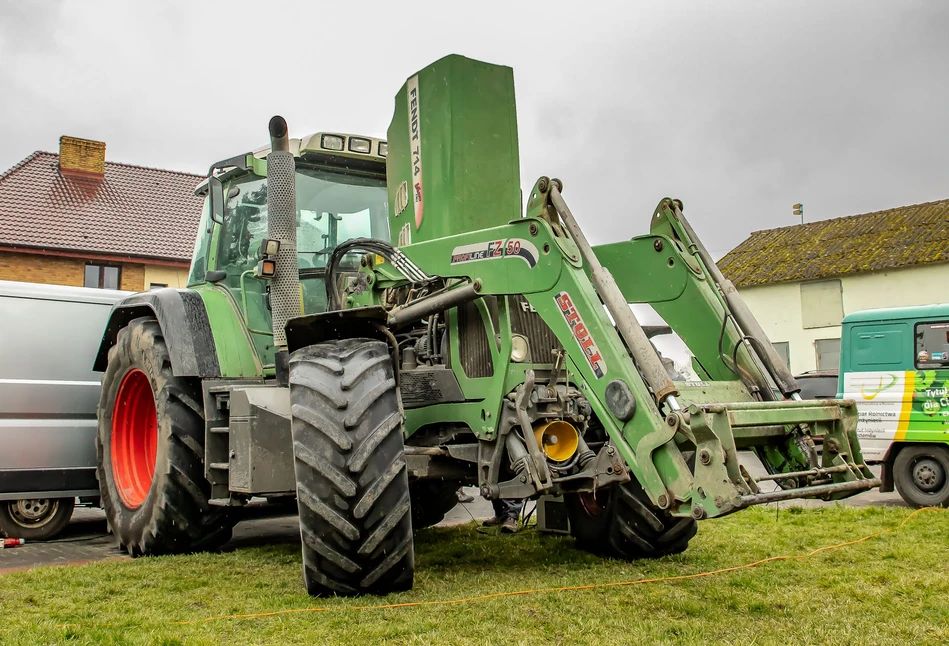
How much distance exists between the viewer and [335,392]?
4.95 m

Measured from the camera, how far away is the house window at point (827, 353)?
27.6 m

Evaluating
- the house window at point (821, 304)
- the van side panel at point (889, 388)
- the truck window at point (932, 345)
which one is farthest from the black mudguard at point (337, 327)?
the house window at point (821, 304)

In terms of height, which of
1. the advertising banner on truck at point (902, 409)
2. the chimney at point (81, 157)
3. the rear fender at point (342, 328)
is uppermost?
the chimney at point (81, 157)

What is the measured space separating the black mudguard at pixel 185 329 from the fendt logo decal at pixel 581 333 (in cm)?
282

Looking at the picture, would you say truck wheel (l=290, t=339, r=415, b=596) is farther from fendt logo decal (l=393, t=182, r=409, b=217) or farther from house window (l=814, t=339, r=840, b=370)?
house window (l=814, t=339, r=840, b=370)

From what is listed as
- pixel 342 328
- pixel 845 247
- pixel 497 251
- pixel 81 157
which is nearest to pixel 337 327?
pixel 342 328

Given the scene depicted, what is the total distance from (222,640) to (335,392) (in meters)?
1.33

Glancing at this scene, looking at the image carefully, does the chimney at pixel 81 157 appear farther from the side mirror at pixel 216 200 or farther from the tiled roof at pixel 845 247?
the side mirror at pixel 216 200

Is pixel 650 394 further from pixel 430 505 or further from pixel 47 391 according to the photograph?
pixel 47 391

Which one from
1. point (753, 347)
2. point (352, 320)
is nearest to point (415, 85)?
point (352, 320)

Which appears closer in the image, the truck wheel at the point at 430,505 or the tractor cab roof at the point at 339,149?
→ the tractor cab roof at the point at 339,149

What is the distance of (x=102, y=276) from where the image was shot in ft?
84.9

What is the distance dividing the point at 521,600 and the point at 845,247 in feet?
85.8

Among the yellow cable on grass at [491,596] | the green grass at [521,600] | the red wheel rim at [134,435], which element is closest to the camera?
the green grass at [521,600]
